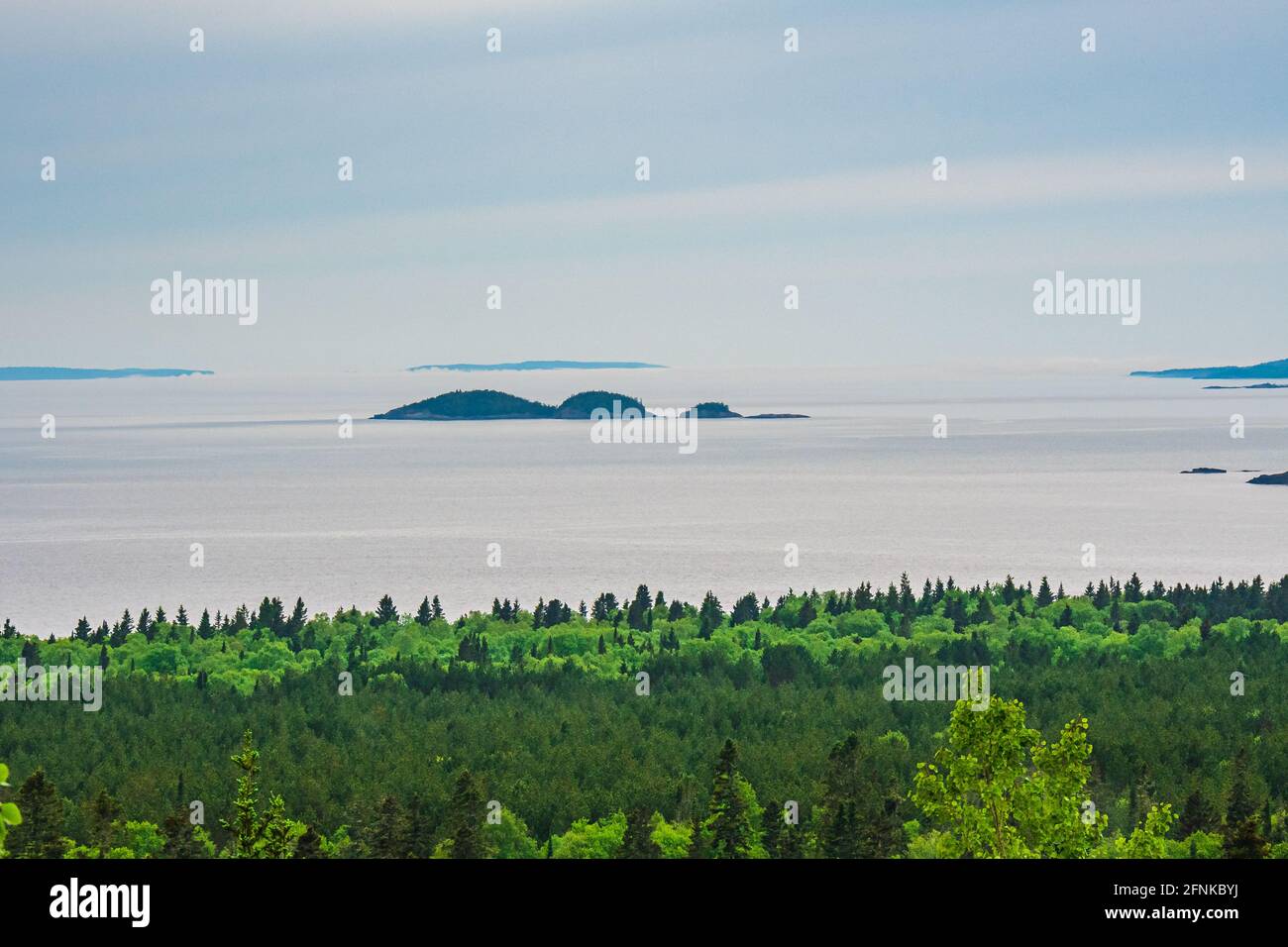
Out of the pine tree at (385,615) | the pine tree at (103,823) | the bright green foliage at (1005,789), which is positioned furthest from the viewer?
the pine tree at (385,615)

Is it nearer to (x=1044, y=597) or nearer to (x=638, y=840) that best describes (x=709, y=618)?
(x=1044, y=597)

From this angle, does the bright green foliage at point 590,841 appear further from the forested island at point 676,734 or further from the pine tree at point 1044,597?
the pine tree at point 1044,597

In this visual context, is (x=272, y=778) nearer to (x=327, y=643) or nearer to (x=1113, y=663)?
(x=327, y=643)

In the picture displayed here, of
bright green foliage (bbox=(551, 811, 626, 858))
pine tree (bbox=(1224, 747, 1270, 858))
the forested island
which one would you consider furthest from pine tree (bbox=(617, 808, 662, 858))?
pine tree (bbox=(1224, 747, 1270, 858))

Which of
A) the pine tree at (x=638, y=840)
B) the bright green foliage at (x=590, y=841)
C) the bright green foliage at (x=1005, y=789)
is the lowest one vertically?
the bright green foliage at (x=590, y=841)

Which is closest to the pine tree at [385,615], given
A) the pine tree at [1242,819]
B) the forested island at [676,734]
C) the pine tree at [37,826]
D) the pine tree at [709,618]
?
the forested island at [676,734]

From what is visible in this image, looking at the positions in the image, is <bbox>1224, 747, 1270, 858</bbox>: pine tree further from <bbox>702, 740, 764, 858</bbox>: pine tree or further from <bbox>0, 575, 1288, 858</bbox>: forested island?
<bbox>702, 740, 764, 858</bbox>: pine tree

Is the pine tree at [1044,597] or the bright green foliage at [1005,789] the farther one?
the pine tree at [1044,597]

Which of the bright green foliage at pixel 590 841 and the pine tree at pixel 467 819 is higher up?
the pine tree at pixel 467 819
